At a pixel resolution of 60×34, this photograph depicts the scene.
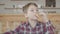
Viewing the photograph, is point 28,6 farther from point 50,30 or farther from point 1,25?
point 1,25

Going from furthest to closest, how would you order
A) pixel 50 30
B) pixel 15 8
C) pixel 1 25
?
pixel 15 8 → pixel 1 25 → pixel 50 30

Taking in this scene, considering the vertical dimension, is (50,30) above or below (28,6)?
below

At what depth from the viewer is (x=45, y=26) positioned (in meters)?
0.80

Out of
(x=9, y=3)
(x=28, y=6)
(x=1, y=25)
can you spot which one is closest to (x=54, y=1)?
(x=9, y=3)

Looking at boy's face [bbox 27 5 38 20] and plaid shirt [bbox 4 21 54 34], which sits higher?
boy's face [bbox 27 5 38 20]

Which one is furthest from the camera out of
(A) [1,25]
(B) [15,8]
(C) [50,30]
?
(B) [15,8]

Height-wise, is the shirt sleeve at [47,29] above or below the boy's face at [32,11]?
below

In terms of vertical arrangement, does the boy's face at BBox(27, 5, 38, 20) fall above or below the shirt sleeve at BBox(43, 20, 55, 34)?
above

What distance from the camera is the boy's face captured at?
0.81m

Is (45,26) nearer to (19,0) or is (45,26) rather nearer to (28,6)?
(28,6)

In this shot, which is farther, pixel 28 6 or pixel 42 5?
pixel 42 5

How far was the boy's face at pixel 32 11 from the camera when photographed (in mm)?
810

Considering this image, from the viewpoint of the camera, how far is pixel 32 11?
818 millimetres

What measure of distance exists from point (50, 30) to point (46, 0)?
8.85 ft
